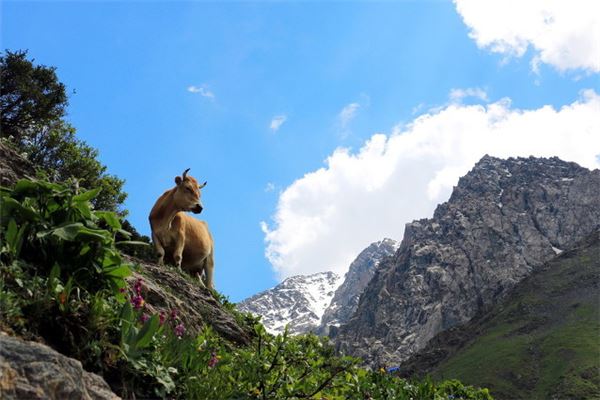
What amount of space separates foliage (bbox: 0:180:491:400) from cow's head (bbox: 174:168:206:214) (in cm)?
816

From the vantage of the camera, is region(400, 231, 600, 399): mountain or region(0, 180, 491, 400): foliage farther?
region(400, 231, 600, 399): mountain

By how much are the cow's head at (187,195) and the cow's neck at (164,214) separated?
20cm

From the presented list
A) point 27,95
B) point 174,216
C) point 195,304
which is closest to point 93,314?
point 195,304

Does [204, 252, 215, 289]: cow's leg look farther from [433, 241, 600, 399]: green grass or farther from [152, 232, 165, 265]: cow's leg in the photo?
[433, 241, 600, 399]: green grass

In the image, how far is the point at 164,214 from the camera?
49.0ft

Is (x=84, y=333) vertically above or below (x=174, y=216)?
below

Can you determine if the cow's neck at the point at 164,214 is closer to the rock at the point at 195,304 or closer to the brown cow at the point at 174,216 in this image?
the brown cow at the point at 174,216

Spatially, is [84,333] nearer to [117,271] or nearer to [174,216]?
[117,271]

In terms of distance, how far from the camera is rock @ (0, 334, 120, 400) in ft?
12.6

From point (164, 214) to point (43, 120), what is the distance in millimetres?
35124

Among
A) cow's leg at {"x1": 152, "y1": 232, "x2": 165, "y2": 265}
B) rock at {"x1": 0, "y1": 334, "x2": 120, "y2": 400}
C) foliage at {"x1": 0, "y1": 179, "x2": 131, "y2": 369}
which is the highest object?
cow's leg at {"x1": 152, "y1": 232, "x2": 165, "y2": 265}

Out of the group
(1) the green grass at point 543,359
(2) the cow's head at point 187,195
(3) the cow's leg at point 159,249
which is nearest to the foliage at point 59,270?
(3) the cow's leg at point 159,249

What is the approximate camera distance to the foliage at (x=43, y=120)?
42.7m

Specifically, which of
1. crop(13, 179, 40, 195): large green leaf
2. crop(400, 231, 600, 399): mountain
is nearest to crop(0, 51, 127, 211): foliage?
crop(13, 179, 40, 195): large green leaf
